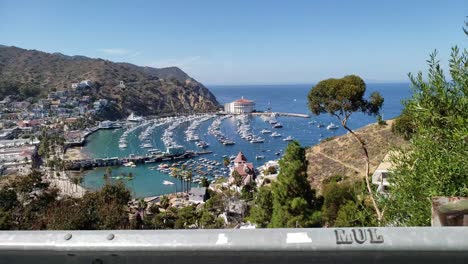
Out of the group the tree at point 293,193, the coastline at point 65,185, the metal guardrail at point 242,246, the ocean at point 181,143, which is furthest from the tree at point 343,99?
the coastline at point 65,185

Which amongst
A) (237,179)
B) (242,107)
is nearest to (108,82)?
(242,107)

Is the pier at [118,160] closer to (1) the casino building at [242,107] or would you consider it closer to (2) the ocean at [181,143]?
(2) the ocean at [181,143]

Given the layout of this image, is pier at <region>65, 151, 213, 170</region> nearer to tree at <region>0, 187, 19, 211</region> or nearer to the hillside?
the hillside

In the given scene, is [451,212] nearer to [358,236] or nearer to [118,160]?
[358,236]

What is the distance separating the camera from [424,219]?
3486 millimetres

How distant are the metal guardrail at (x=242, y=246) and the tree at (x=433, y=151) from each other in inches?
94.8

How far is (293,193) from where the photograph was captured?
1124 centimetres

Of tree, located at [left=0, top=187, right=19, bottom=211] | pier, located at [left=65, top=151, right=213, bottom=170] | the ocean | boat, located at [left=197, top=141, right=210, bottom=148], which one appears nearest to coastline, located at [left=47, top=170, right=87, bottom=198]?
the ocean

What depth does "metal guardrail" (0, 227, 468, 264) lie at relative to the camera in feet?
3.68

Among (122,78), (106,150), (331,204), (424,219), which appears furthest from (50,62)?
(424,219)

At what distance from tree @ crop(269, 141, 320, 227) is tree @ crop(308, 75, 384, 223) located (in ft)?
4.60

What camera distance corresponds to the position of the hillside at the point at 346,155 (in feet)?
78.5

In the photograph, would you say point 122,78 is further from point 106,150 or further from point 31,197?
point 31,197

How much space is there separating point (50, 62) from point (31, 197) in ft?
473
